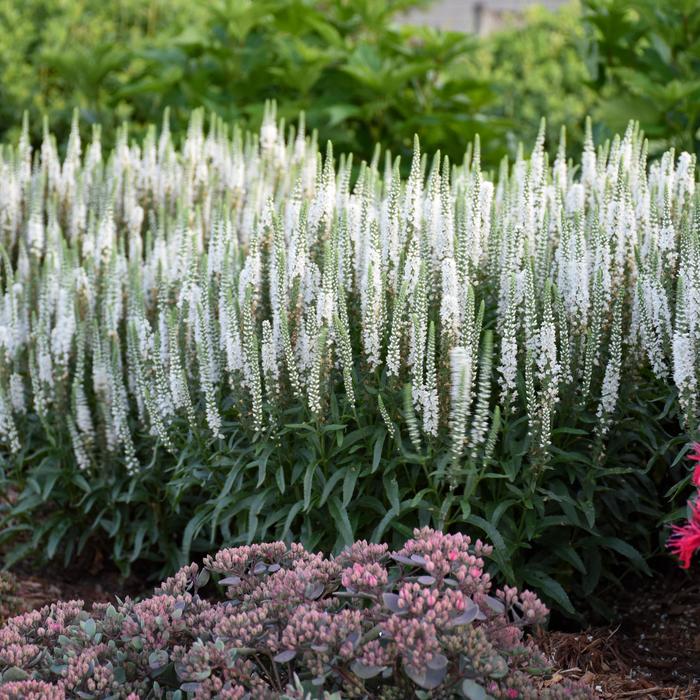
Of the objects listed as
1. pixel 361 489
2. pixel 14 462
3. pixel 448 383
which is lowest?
pixel 14 462

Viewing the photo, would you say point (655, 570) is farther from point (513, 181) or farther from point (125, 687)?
point (125, 687)

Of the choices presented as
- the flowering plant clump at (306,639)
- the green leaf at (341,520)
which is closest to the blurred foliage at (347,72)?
the green leaf at (341,520)

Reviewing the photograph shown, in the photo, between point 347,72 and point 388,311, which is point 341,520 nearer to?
point 388,311

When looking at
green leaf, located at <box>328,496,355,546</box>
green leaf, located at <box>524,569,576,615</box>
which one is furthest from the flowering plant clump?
green leaf, located at <box>524,569,576,615</box>

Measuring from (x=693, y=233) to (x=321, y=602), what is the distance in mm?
2043

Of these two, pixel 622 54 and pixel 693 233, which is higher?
pixel 622 54

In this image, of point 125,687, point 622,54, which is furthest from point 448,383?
point 622,54

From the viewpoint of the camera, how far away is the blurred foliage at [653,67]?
24.4 ft

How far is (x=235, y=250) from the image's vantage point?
490 centimetres

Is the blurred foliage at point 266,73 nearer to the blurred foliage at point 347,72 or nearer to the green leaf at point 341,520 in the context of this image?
the blurred foliage at point 347,72

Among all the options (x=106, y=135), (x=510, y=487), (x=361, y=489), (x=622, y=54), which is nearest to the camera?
(x=510, y=487)

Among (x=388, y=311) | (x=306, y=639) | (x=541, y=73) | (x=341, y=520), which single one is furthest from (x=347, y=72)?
(x=306, y=639)

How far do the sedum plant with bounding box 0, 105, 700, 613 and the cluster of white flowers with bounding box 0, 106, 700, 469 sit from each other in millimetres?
13

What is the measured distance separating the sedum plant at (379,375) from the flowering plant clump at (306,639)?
94cm
